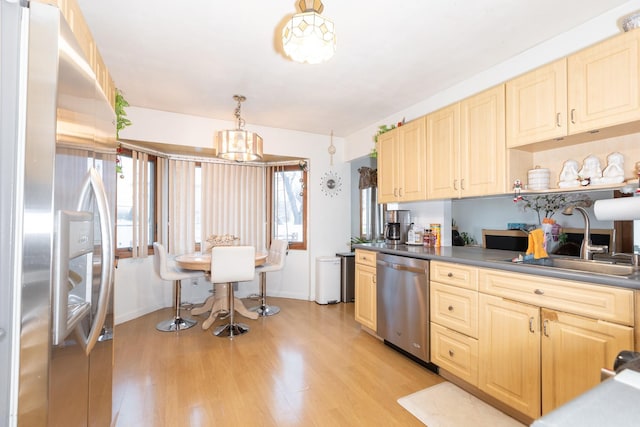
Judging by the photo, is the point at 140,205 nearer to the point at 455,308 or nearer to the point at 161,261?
the point at 161,261

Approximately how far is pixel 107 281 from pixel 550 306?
2146 millimetres

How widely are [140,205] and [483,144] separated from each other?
12.2ft

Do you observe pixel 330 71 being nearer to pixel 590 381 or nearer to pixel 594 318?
pixel 594 318

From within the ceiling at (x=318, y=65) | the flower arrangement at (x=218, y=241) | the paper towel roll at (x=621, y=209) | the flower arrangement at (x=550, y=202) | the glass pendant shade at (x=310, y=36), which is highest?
the ceiling at (x=318, y=65)

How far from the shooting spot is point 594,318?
1.51m

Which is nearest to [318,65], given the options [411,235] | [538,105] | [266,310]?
[538,105]

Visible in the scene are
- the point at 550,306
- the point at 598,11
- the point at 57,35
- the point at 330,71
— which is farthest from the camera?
the point at 330,71

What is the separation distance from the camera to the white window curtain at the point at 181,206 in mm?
4062

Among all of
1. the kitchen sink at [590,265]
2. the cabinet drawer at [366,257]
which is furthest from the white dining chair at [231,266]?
the kitchen sink at [590,265]

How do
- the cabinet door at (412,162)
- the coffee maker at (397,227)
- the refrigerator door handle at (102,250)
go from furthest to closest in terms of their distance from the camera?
the coffee maker at (397,227)
the cabinet door at (412,162)
the refrigerator door handle at (102,250)

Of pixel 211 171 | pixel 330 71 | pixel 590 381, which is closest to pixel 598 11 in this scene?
pixel 330 71

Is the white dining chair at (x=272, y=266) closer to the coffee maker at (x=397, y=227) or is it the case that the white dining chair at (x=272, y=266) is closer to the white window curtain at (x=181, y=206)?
the white window curtain at (x=181, y=206)

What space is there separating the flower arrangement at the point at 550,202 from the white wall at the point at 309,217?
2611 mm

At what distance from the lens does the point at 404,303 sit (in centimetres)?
265
